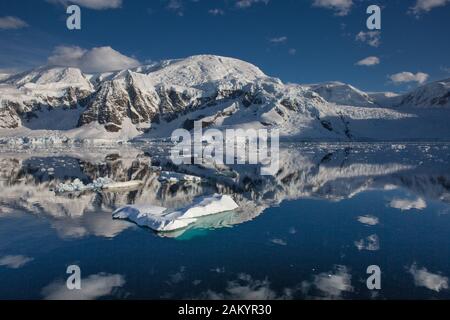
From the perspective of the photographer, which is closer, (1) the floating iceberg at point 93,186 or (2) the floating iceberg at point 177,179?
(1) the floating iceberg at point 93,186

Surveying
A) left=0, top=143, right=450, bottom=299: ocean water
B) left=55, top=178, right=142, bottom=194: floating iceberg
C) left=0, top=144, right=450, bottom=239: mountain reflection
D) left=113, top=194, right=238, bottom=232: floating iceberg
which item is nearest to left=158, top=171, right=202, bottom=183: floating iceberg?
left=0, top=144, right=450, bottom=239: mountain reflection

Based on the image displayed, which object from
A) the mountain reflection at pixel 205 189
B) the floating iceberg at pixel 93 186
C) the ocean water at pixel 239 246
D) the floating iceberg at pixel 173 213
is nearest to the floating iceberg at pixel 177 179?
the mountain reflection at pixel 205 189

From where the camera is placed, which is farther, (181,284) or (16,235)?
(16,235)

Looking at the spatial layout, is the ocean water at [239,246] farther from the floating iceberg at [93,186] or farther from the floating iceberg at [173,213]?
the floating iceberg at [93,186]

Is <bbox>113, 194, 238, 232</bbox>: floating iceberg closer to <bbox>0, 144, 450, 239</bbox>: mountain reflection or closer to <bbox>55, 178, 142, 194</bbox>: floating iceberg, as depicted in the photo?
<bbox>0, 144, 450, 239</bbox>: mountain reflection

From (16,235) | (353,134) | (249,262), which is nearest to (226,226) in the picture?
(249,262)
